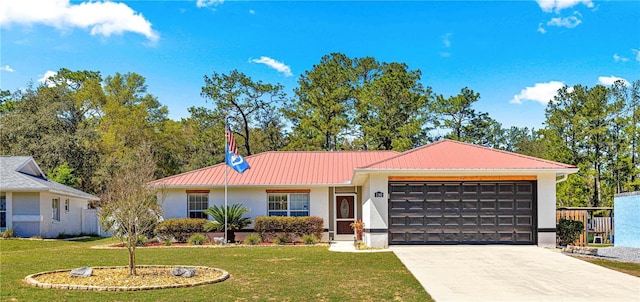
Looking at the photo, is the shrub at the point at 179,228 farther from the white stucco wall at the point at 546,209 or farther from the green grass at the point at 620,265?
the green grass at the point at 620,265

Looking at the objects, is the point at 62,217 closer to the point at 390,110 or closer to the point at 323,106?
the point at 323,106

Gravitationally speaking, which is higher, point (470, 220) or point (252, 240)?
point (470, 220)

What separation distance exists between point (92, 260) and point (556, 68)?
2469 cm

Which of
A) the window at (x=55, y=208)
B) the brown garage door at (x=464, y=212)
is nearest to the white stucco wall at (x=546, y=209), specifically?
the brown garage door at (x=464, y=212)

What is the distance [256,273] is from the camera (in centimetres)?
1345

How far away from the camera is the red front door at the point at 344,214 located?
25.3m

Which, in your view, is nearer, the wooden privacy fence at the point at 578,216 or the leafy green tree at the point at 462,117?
the wooden privacy fence at the point at 578,216

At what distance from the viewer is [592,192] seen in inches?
1430

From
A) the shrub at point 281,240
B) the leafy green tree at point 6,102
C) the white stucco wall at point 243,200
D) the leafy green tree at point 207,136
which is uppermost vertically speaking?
the leafy green tree at point 6,102

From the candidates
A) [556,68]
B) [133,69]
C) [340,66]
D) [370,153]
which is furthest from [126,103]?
[556,68]

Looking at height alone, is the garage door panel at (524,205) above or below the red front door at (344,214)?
above

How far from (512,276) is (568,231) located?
8223 millimetres

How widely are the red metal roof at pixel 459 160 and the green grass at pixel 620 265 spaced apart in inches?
145

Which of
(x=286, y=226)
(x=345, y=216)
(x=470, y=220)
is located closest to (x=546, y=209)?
(x=470, y=220)
